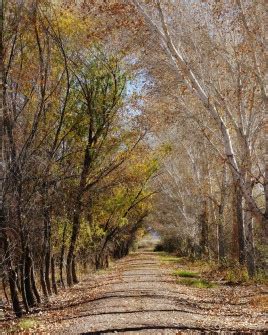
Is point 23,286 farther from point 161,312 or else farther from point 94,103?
point 94,103

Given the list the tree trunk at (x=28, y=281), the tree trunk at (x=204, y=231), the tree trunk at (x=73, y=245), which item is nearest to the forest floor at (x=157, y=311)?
the tree trunk at (x=28, y=281)

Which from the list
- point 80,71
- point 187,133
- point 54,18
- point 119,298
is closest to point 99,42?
point 80,71

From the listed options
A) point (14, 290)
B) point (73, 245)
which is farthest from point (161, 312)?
point (73, 245)

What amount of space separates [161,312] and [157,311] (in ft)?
0.66

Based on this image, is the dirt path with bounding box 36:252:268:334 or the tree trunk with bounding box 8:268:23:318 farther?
the tree trunk with bounding box 8:268:23:318

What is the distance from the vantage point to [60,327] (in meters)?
10.7

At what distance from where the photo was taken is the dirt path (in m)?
9.62

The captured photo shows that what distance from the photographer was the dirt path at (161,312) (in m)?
9.62

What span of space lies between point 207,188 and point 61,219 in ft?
46.0

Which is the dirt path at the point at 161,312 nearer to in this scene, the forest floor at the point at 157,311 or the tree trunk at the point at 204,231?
the forest floor at the point at 157,311

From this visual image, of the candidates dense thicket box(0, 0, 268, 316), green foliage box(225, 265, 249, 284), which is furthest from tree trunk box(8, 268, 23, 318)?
green foliage box(225, 265, 249, 284)

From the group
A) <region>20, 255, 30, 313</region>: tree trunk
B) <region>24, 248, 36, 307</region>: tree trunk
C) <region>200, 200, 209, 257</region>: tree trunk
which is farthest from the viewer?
<region>200, 200, 209, 257</region>: tree trunk

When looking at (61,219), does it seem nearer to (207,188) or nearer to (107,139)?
(107,139)

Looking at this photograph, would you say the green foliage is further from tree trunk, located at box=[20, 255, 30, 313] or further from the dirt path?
tree trunk, located at box=[20, 255, 30, 313]
